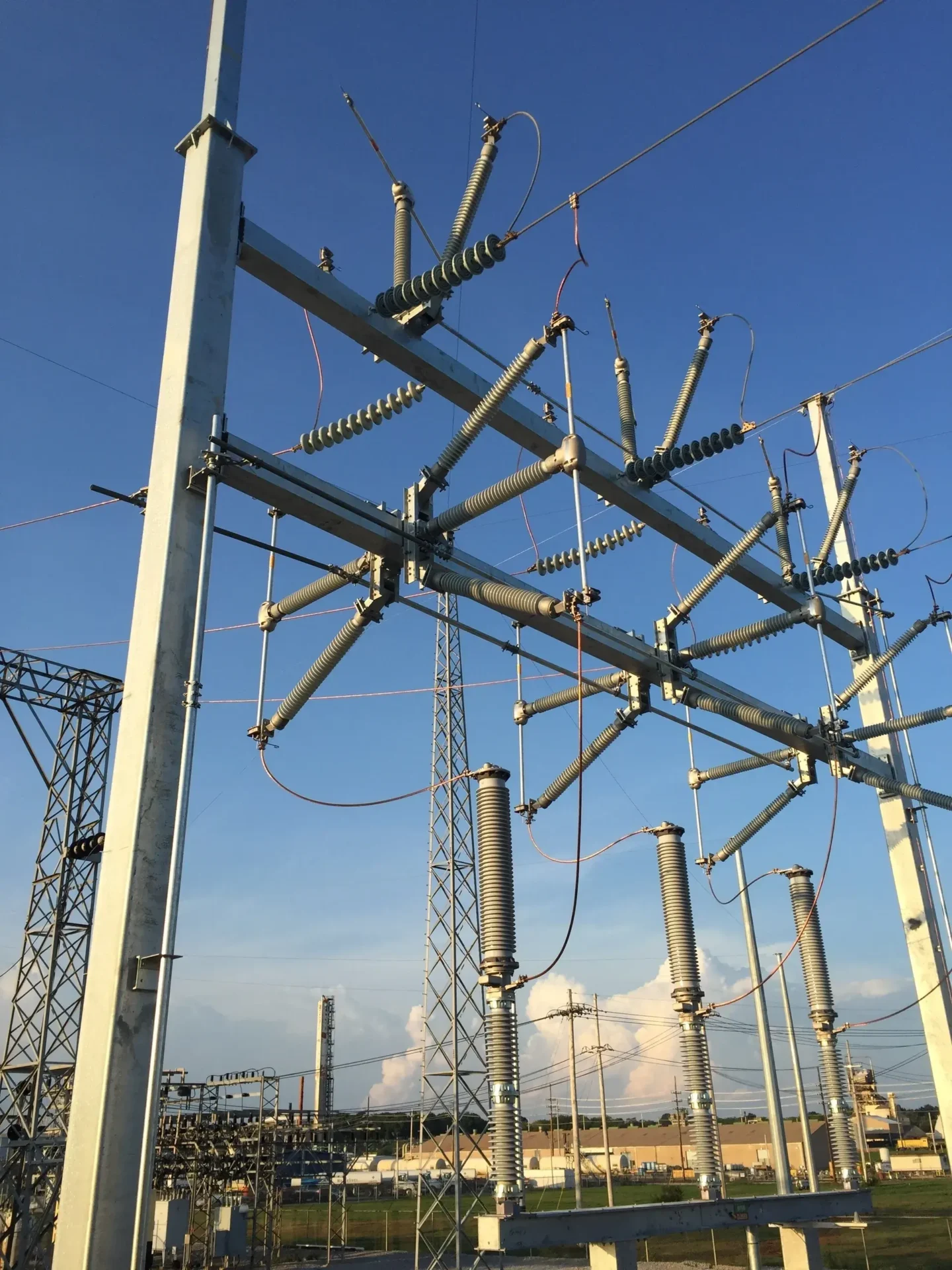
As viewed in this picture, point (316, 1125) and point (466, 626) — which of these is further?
point (316, 1125)

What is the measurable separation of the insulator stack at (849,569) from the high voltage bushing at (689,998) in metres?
3.53

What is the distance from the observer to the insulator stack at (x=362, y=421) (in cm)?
826

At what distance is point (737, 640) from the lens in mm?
11164

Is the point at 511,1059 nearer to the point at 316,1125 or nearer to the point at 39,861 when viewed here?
the point at 39,861

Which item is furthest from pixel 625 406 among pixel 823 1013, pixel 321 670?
pixel 823 1013

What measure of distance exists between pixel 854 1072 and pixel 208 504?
65.8 metres

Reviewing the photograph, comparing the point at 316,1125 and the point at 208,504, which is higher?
the point at 208,504

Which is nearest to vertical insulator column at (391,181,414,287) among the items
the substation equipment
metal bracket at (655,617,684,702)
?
the substation equipment

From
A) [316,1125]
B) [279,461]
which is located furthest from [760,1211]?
[316,1125]

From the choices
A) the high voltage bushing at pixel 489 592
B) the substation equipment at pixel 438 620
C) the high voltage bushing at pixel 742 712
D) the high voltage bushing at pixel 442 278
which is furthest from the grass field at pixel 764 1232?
the high voltage bushing at pixel 442 278

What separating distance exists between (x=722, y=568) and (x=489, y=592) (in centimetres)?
311

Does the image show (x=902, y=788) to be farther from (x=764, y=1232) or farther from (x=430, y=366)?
(x=764, y=1232)

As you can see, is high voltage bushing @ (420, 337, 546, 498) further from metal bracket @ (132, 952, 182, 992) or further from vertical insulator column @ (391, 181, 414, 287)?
metal bracket @ (132, 952, 182, 992)

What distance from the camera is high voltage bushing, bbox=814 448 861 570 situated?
12688 millimetres
